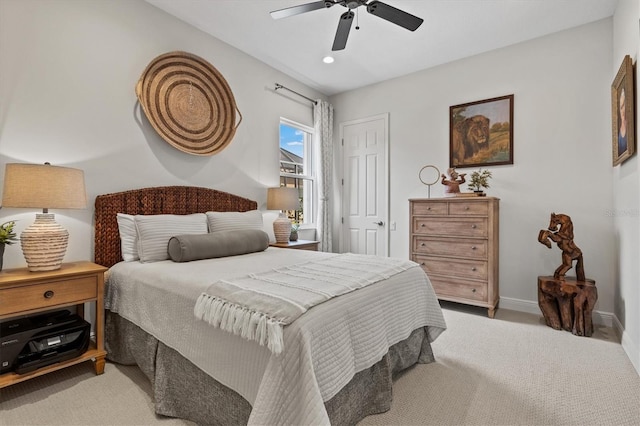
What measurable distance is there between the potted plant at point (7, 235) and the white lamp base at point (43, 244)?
0.12m

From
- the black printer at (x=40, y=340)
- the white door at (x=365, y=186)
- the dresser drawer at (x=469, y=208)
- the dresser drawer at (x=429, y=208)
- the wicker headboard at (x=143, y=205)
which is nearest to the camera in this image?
the black printer at (x=40, y=340)

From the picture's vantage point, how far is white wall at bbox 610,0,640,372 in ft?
7.56

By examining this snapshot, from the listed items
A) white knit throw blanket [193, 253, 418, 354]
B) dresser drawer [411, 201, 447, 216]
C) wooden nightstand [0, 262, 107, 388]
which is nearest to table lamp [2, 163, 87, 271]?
wooden nightstand [0, 262, 107, 388]

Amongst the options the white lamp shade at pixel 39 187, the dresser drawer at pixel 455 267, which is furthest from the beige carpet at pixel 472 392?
the white lamp shade at pixel 39 187

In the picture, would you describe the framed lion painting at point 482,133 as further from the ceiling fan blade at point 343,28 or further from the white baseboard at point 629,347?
the ceiling fan blade at point 343,28

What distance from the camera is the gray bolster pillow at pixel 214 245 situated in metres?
2.40

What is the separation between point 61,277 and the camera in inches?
77.4

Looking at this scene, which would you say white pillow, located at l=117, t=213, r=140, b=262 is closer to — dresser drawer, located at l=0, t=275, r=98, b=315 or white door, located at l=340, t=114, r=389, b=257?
dresser drawer, located at l=0, t=275, r=98, b=315

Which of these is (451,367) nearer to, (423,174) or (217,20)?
(423,174)

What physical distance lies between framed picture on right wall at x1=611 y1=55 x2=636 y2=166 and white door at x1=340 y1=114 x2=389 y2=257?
7.86ft

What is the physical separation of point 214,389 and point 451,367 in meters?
1.61

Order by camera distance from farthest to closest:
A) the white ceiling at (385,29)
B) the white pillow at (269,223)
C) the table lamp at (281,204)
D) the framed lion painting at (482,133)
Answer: the white pillow at (269,223)
the table lamp at (281,204)
the framed lion painting at (482,133)
the white ceiling at (385,29)

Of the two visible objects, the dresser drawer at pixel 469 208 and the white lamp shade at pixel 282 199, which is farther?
the white lamp shade at pixel 282 199

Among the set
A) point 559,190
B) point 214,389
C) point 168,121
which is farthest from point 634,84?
point 168,121
